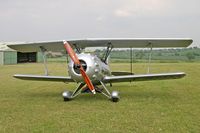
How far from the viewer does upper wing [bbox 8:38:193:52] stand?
10609 millimetres

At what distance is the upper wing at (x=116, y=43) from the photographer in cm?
1061

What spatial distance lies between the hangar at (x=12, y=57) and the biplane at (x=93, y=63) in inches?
1688

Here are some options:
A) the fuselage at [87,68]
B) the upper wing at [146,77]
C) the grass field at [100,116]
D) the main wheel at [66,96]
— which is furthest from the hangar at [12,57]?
the grass field at [100,116]

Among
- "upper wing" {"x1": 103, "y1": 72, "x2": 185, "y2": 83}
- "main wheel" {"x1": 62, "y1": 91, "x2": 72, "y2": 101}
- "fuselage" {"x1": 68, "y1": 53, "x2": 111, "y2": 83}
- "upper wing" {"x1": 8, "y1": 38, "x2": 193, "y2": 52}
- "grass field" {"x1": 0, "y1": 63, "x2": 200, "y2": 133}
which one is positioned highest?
"upper wing" {"x1": 8, "y1": 38, "x2": 193, "y2": 52}

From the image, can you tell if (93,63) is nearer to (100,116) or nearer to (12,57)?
(100,116)

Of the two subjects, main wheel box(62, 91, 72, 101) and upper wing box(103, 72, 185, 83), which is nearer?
main wheel box(62, 91, 72, 101)

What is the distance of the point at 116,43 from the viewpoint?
37.8ft

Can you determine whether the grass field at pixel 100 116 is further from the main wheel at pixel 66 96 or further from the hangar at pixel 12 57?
the hangar at pixel 12 57

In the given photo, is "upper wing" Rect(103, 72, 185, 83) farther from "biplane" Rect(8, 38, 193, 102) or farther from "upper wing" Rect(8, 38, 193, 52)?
"upper wing" Rect(8, 38, 193, 52)

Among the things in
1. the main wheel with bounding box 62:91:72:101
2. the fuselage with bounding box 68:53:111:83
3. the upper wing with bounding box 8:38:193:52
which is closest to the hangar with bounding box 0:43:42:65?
the upper wing with bounding box 8:38:193:52

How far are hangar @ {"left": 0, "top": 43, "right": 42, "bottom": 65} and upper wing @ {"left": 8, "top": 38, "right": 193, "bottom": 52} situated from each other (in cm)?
4216

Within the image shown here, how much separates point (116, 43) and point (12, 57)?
4802 centimetres

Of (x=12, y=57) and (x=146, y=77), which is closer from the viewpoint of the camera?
(x=146, y=77)

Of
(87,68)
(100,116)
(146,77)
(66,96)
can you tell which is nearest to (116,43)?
(146,77)
